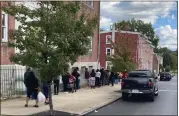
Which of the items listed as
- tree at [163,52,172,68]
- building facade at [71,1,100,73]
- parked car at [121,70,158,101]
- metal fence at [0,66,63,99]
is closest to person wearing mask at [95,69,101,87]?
building facade at [71,1,100,73]

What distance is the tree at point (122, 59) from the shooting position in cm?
2795

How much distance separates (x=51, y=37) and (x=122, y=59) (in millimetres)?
16454

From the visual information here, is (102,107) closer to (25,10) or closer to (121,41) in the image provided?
(25,10)

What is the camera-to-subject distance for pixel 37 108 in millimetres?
A: 14102

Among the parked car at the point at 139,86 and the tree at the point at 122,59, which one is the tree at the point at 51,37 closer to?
the parked car at the point at 139,86

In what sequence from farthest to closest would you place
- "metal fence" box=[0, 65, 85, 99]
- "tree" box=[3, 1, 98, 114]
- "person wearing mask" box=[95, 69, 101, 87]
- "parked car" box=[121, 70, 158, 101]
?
1. "person wearing mask" box=[95, 69, 101, 87]
2. "parked car" box=[121, 70, 158, 101]
3. "metal fence" box=[0, 65, 85, 99]
4. "tree" box=[3, 1, 98, 114]

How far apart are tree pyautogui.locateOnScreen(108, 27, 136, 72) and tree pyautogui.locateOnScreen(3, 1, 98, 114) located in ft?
50.1

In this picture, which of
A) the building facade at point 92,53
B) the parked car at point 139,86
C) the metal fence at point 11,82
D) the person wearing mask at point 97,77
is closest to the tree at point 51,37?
the metal fence at point 11,82

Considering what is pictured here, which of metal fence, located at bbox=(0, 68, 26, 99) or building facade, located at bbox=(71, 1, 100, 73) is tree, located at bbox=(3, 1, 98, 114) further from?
building facade, located at bbox=(71, 1, 100, 73)

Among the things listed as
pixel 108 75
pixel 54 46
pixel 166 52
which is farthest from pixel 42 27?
pixel 166 52

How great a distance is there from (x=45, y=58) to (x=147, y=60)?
7036 centimetres

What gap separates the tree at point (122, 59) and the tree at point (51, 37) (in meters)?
15.3

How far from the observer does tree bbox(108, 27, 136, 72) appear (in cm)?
2795

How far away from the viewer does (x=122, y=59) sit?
28.2 m
